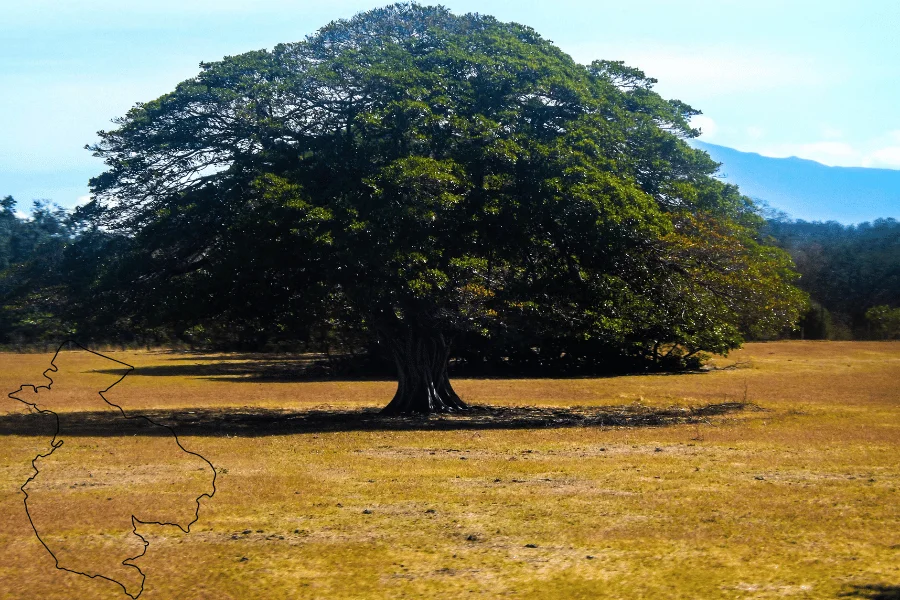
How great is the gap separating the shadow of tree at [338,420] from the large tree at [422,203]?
148cm

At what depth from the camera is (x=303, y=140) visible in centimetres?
1941

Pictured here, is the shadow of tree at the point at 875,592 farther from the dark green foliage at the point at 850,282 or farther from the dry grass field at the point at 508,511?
the dark green foliage at the point at 850,282

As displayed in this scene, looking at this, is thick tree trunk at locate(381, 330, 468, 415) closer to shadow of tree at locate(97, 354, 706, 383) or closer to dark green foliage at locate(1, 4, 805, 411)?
dark green foliage at locate(1, 4, 805, 411)

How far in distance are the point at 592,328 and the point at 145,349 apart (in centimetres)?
5098

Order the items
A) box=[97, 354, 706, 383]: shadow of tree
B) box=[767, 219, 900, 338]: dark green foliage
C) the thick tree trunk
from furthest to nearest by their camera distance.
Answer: box=[767, 219, 900, 338]: dark green foliage
box=[97, 354, 706, 383]: shadow of tree
the thick tree trunk

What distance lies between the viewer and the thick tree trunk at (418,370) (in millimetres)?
20625

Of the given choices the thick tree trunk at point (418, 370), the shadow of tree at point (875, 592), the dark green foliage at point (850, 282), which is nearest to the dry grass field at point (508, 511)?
the shadow of tree at point (875, 592)

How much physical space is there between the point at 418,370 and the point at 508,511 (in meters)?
11.4

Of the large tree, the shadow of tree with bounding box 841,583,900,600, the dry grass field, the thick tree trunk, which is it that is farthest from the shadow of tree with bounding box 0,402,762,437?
the shadow of tree with bounding box 841,583,900,600

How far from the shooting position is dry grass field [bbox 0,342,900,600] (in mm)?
7000

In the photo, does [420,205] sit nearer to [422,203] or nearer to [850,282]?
[422,203]

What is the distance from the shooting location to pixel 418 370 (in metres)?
20.9

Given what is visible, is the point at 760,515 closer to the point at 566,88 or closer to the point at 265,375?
the point at 566,88

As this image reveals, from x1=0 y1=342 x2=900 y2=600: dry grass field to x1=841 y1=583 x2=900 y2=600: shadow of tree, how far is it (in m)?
0.02
